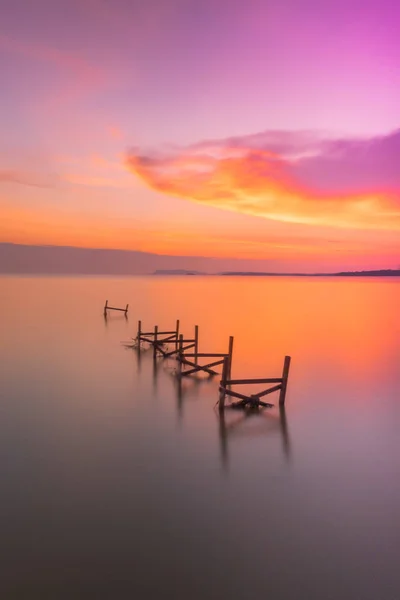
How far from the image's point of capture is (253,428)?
16.7 metres

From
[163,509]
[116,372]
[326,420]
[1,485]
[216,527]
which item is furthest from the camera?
[116,372]

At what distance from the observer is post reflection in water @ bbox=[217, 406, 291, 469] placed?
596 inches

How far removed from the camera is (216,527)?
991 centimetres

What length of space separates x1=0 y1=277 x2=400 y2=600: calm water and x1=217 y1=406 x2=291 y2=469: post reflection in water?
3.2 inches

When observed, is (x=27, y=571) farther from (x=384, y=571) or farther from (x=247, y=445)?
(x=247, y=445)

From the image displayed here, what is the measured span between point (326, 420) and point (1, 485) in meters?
12.5

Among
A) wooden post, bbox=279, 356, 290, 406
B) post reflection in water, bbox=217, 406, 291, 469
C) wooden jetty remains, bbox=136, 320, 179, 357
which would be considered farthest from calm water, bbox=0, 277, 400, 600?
wooden jetty remains, bbox=136, 320, 179, 357

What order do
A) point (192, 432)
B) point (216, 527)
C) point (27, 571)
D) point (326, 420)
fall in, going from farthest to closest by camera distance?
point (326, 420)
point (192, 432)
point (216, 527)
point (27, 571)

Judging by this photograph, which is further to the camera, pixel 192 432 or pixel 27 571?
pixel 192 432

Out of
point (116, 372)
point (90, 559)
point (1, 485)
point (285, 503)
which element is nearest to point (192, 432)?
point (285, 503)

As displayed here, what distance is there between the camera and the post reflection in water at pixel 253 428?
15.1m

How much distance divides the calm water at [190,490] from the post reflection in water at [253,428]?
81 mm

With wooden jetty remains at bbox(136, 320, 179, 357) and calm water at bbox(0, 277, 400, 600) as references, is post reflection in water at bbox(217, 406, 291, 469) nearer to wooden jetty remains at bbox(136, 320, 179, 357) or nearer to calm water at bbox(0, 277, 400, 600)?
calm water at bbox(0, 277, 400, 600)

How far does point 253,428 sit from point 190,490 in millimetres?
5476
